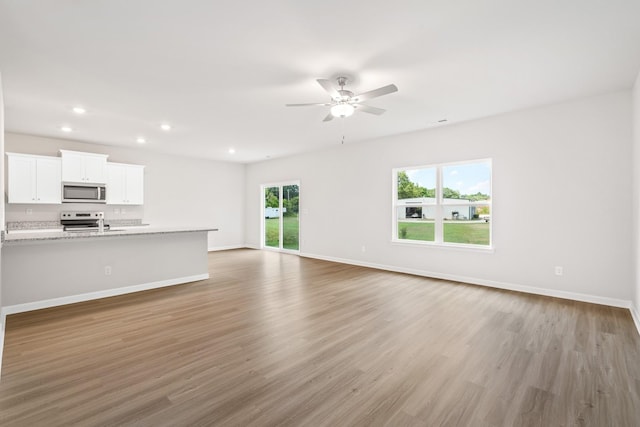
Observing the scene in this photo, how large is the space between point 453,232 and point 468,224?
294 millimetres

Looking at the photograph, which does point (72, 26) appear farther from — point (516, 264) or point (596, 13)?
point (516, 264)

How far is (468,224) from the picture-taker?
5.17 metres

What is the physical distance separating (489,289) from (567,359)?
2.21 m

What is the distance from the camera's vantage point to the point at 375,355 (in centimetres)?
254

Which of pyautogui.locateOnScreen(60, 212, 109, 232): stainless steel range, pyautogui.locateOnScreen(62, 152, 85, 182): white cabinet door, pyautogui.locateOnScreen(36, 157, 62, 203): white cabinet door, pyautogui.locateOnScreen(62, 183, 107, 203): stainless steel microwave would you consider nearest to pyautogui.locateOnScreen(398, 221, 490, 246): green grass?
pyautogui.locateOnScreen(60, 212, 109, 232): stainless steel range

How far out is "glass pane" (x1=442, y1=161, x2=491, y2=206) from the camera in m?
4.95

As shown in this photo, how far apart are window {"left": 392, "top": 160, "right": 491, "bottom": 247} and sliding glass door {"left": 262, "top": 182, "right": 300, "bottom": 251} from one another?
122 inches

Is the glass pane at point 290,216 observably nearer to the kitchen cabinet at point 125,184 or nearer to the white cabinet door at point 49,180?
the kitchen cabinet at point 125,184

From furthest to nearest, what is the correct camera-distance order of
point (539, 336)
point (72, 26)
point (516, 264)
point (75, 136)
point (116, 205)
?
point (116, 205)
point (75, 136)
point (516, 264)
point (539, 336)
point (72, 26)

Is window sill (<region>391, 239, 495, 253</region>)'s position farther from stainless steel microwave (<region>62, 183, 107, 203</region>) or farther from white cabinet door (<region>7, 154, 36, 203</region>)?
white cabinet door (<region>7, 154, 36, 203</region>)

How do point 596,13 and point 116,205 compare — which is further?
point 116,205

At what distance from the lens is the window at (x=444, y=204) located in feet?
16.4

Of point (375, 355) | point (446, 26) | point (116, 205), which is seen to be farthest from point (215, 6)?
point (116, 205)

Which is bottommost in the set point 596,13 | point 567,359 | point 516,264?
point 567,359
